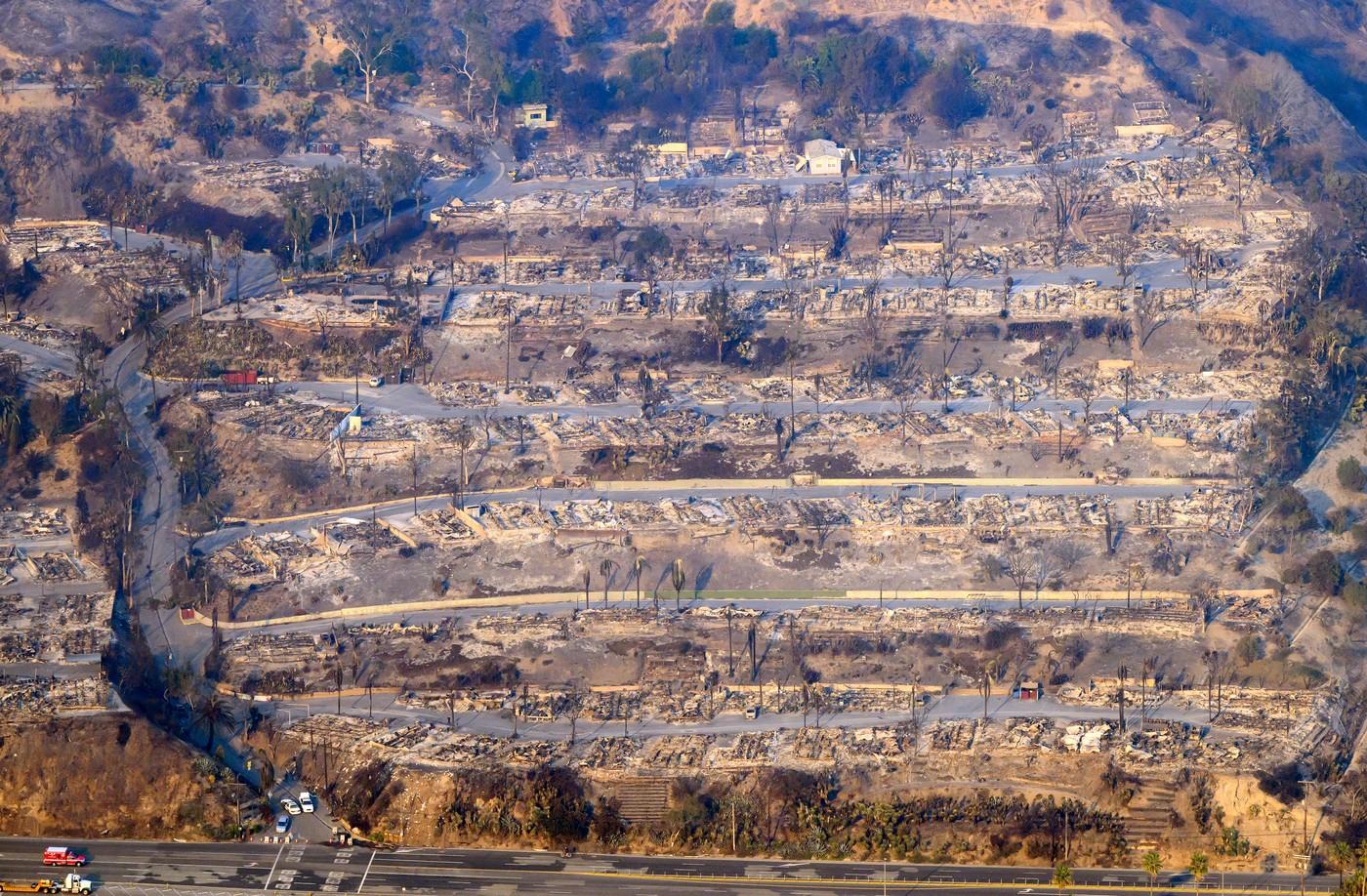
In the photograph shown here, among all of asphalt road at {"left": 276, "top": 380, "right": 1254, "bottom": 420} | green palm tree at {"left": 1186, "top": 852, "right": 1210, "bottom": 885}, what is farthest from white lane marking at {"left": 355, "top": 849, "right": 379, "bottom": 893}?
asphalt road at {"left": 276, "top": 380, "right": 1254, "bottom": 420}

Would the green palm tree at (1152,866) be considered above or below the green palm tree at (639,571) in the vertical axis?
above

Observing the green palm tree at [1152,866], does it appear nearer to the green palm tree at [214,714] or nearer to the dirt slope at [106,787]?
the dirt slope at [106,787]

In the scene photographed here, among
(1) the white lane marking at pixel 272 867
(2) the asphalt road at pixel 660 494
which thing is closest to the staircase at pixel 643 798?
(1) the white lane marking at pixel 272 867

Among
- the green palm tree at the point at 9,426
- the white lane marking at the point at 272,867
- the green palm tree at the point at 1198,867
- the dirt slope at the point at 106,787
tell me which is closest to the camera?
the green palm tree at the point at 1198,867

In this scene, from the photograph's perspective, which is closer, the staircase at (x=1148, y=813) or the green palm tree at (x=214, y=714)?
the staircase at (x=1148, y=813)

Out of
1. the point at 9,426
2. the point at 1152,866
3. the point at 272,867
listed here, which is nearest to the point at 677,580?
the point at 272,867

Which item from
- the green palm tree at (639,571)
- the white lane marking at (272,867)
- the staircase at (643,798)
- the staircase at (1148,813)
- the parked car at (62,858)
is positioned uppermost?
the staircase at (1148,813)
